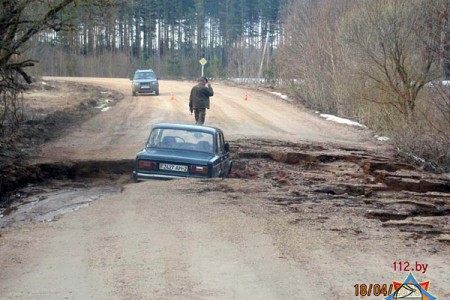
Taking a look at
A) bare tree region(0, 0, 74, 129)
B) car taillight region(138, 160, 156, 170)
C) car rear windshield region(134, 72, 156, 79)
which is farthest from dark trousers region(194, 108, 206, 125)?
car rear windshield region(134, 72, 156, 79)

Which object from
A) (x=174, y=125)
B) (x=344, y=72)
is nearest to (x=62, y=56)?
(x=344, y=72)

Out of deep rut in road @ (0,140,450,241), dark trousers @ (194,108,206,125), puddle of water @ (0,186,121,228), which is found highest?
dark trousers @ (194,108,206,125)

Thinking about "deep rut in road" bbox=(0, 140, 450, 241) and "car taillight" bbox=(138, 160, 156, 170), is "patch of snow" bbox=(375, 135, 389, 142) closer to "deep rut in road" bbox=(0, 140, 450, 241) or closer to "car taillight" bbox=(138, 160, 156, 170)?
"deep rut in road" bbox=(0, 140, 450, 241)

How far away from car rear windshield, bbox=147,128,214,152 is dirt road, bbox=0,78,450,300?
132 centimetres

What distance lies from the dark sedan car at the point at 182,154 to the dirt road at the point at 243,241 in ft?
1.58

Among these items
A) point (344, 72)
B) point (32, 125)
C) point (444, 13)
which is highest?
point (444, 13)

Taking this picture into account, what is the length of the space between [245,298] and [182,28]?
89.2 m

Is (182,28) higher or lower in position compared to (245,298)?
higher

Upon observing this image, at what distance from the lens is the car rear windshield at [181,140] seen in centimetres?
1333

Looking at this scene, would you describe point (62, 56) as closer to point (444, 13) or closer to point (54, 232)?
point (444, 13)

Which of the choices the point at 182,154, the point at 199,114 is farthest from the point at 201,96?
the point at 182,154

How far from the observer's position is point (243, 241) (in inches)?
308

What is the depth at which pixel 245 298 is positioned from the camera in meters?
5.79

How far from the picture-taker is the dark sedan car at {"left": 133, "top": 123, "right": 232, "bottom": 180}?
1252 cm
